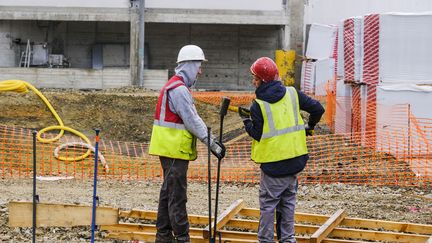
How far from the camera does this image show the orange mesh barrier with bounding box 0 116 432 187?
46.0 feet

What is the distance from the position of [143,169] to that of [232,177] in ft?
7.57

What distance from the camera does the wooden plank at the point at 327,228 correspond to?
7762 mm

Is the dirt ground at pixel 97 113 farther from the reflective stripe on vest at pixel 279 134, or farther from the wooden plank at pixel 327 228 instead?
the reflective stripe on vest at pixel 279 134

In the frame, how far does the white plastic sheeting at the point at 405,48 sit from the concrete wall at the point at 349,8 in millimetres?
12649

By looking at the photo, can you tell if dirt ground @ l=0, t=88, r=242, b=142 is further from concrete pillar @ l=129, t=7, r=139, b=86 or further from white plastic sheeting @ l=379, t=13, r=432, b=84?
white plastic sheeting @ l=379, t=13, r=432, b=84

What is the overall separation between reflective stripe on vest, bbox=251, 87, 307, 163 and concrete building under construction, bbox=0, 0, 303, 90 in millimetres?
23006

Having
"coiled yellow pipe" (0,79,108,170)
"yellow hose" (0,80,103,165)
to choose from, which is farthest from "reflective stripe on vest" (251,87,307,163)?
"yellow hose" (0,80,103,165)

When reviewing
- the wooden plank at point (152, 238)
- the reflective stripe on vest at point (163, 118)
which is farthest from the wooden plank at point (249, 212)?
the reflective stripe on vest at point (163, 118)

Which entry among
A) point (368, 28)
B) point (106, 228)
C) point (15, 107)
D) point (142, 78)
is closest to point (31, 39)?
point (142, 78)

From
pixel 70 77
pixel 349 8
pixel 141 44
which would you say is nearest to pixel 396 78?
pixel 141 44

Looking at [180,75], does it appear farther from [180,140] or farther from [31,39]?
[31,39]

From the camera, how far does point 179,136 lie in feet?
24.4

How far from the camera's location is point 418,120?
15.6m

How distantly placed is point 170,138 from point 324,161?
29.8 feet
